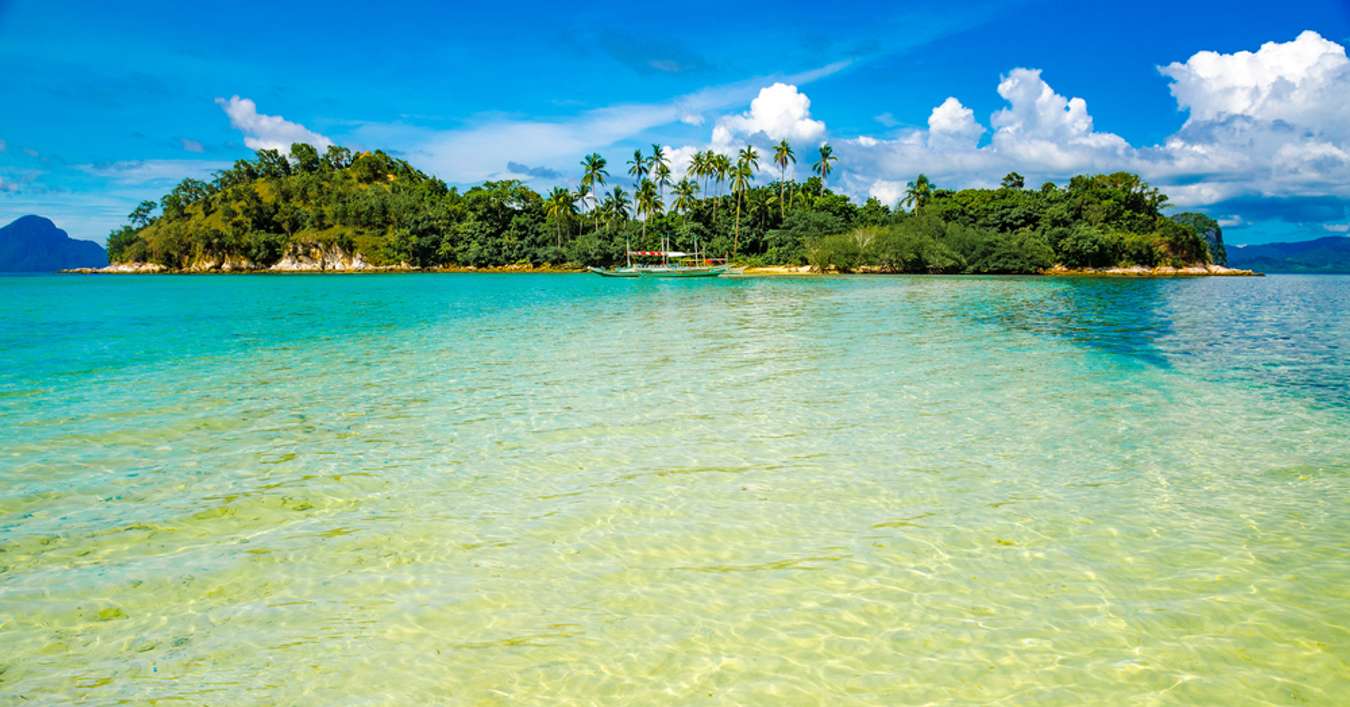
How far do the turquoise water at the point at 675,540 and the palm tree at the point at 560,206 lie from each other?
12051 centimetres

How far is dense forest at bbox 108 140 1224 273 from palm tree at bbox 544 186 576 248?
0.33m

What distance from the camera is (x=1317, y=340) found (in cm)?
2119

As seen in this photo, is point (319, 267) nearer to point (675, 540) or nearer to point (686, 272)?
point (686, 272)

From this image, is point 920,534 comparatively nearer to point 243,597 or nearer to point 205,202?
point 243,597

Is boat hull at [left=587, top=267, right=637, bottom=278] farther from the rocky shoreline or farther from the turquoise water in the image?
the turquoise water

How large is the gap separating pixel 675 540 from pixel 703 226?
114 m

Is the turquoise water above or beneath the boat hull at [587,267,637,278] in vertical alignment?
beneath

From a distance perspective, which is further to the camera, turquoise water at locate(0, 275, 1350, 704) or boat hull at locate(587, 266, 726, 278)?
boat hull at locate(587, 266, 726, 278)

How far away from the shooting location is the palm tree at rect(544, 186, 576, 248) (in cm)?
12950

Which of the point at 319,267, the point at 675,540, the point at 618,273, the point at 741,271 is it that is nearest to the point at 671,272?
the point at 618,273

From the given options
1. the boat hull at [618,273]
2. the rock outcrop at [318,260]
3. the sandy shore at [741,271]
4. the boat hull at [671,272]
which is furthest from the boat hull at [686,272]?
the rock outcrop at [318,260]

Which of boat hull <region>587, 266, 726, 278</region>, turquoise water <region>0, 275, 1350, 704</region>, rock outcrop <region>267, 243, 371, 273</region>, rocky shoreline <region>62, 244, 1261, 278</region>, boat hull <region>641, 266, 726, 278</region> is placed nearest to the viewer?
turquoise water <region>0, 275, 1350, 704</region>

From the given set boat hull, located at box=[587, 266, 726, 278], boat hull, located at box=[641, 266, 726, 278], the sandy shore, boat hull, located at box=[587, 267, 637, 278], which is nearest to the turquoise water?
boat hull, located at box=[641, 266, 726, 278]

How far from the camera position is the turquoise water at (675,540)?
3.71 meters
